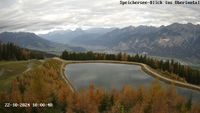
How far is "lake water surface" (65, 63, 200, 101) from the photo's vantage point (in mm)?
66438

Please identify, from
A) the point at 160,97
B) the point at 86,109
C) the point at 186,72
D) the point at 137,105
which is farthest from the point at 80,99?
the point at 186,72

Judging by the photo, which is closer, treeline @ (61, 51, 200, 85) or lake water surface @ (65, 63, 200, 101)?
lake water surface @ (65, 63, 200, 101)

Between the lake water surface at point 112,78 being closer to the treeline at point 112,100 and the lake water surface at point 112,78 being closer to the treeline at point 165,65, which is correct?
the treeline at point 112,100

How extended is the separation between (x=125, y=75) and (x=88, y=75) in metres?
8.77

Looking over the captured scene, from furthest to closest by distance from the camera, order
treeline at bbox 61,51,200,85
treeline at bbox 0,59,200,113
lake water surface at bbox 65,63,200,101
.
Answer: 1. treeline at bbox 61,51,200,85
2. lake water surface at bbox 65,63,200,101
3. treeline at bbox 0,59,200,113

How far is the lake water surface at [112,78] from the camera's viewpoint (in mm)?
66438

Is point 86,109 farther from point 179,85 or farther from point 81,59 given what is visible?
point 81,59

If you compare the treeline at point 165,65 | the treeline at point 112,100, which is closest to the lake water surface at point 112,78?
the treeline at point 112,100

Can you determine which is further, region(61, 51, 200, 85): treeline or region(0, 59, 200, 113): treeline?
region(61, 51, 200, 85): treeline

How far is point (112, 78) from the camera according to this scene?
243 ft

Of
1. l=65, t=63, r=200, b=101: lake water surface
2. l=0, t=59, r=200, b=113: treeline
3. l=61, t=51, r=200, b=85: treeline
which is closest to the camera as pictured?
l=0, t=59, r=200, b=113: treeline

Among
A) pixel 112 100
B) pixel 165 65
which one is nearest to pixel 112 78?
pixel 112 100

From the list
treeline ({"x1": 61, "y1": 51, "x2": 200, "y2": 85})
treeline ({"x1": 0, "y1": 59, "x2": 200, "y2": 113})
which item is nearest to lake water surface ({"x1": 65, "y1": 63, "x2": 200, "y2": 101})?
treeline ({"x1": 0, "y1": 59, "x2": 200, "y2": 113})

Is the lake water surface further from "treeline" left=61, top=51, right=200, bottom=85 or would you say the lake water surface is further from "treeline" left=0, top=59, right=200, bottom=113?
"treeline" left=61, top=51, right=200, bottom=85
